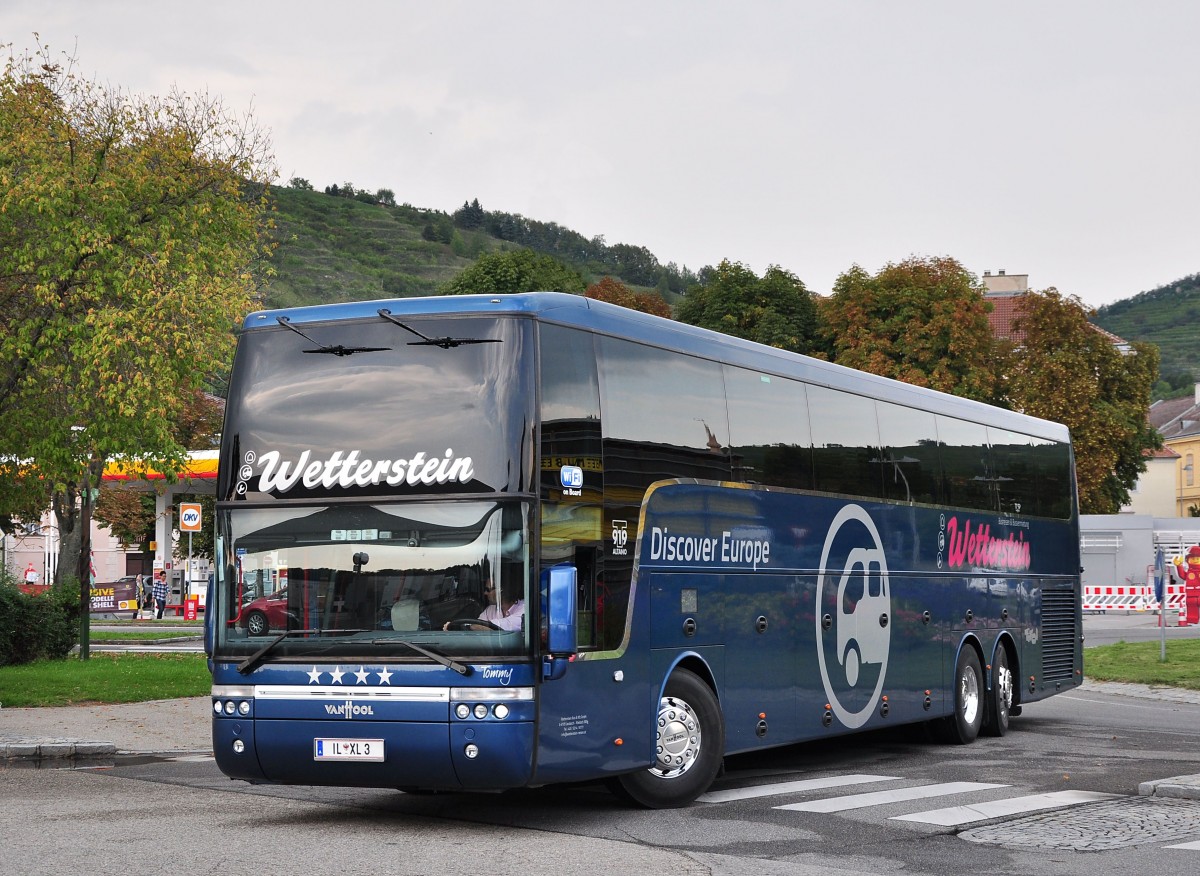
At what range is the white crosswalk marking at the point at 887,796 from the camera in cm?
1206

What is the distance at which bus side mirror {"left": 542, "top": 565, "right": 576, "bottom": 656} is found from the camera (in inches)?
403

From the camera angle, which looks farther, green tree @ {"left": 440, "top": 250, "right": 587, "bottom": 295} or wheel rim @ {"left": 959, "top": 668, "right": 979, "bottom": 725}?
green tree @ {"left": 440, "top": 250, "right": 587, "bottom": 295}

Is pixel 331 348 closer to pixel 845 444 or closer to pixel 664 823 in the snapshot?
pixel 664 823

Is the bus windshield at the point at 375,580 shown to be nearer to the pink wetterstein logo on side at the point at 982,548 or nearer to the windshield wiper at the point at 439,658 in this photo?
the windshield wiper at the point at 439,658

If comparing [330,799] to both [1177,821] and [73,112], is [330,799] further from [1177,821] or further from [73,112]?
[73,112]

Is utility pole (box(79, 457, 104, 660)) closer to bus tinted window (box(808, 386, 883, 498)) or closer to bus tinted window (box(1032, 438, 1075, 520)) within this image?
bus tinted window (box(808, 386, 883, 498))

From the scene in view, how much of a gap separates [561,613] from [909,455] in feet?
24.5

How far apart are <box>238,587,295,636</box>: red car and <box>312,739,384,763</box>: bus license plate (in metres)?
0.84

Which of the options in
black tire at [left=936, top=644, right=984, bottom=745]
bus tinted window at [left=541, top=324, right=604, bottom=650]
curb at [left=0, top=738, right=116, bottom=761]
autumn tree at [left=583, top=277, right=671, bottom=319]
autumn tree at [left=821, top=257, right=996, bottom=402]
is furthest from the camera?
autumn tree at [left=583, top=277, right=671, bottom=319]

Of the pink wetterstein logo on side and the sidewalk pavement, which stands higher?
the pink wetterstein logo on side

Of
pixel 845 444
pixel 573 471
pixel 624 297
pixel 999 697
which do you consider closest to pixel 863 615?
pixel 845 444

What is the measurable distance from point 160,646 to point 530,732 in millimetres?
28174

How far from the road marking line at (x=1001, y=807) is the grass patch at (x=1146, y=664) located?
1494 centimetres

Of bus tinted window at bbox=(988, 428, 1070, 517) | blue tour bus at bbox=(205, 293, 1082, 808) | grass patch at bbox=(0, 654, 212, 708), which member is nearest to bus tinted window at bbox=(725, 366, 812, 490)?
blue tour bus at bbox=(205, 293, 1082, 808)
